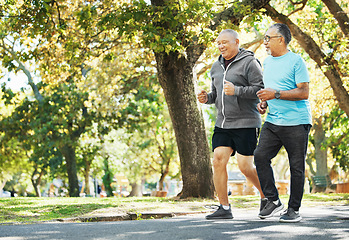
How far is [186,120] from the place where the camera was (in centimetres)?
1105

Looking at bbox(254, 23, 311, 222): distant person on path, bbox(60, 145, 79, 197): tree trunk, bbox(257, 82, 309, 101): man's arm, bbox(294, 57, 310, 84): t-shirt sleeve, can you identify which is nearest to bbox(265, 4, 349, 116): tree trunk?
bbox(254, 23, 311, 222): distant person on path

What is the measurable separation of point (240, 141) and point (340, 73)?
10522 millimetres

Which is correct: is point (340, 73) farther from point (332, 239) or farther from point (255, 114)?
point (332, 239)

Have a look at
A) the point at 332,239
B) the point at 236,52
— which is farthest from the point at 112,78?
the point at 332,239

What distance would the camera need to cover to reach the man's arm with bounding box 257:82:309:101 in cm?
547

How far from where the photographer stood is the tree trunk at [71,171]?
28128 mm

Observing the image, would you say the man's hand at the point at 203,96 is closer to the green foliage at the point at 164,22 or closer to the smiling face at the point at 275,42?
the smiling face at the point at 275,42

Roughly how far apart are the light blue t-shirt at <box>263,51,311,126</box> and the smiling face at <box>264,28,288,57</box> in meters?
0.07

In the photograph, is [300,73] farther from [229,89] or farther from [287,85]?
[229,89]

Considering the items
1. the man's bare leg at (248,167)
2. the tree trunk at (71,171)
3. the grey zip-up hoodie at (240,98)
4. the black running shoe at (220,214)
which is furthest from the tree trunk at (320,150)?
the black running shoe at (220,214)

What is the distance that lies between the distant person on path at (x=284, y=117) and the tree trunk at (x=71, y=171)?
23.1 m

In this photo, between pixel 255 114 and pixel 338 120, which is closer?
Answer: pixel 255 114

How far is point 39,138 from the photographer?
26.3 metres

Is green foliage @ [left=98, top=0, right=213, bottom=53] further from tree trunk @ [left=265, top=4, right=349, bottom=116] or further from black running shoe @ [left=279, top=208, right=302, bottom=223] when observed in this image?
black running shoe @ [left=279, top=208, right=302, bottom=223]
